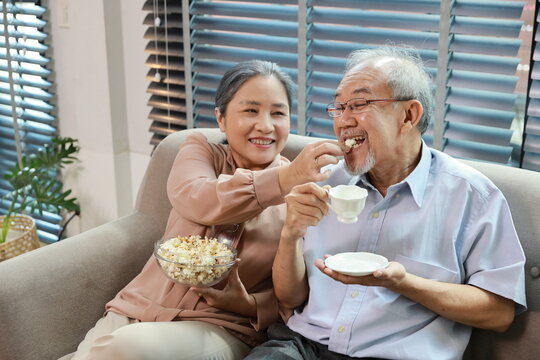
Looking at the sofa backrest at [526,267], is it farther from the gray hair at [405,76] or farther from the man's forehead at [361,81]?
the man's forehead at [361,81]

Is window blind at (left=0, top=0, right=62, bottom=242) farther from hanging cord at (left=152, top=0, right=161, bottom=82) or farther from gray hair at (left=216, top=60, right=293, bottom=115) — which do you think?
gray hair at (left=216, top=60, right=293, bottom=115)

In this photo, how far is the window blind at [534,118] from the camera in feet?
7.49

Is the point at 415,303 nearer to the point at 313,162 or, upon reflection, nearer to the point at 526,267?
the point at 526,267

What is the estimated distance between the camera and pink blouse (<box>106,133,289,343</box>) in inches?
78.4

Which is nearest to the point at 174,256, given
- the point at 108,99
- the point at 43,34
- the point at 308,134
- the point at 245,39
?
the point at 308,134

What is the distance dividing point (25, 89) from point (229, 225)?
2166 millimetres

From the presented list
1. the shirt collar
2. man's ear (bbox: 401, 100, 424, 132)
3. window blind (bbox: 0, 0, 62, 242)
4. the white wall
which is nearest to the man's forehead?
man's ear (bbox: 401, 100, 424, 132)

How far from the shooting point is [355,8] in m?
2.66

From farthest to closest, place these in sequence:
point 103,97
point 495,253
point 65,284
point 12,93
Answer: point 12,93, point 103,97, point 65,284, point 495,253

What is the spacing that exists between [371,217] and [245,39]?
4.57 ft

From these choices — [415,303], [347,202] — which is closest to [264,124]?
[347,202]

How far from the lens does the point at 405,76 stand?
73.7 inches

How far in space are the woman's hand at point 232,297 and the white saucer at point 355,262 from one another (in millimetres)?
321

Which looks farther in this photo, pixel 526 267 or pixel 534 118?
pixel 534 118
